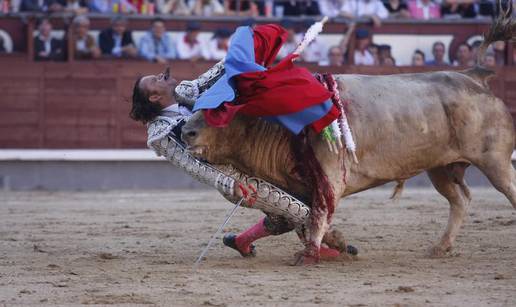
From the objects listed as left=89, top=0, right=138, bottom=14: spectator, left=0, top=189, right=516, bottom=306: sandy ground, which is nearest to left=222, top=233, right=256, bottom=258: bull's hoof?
left=0, top=189, right=516, bottom=306: sandy ground

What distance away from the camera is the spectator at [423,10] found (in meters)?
11.6

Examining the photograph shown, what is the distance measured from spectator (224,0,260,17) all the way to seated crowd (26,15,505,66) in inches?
12.4

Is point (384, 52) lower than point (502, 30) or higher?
lower

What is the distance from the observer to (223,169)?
5543mm

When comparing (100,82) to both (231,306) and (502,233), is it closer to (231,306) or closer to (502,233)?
(502,233)

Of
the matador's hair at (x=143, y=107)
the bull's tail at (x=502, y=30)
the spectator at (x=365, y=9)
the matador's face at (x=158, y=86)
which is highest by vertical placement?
the bull's tail at (x=502, y=30)

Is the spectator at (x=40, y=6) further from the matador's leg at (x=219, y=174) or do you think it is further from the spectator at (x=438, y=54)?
the matador's leg at (x=219, y=174)

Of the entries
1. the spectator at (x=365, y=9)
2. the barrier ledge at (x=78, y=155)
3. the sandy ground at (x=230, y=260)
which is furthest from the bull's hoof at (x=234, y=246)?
the spectator at (x=365, y=9)

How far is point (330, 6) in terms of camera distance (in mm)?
11500

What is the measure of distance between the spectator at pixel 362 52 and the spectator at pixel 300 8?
52 cm

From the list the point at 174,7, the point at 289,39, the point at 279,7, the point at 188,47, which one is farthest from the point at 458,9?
the point at 174,7

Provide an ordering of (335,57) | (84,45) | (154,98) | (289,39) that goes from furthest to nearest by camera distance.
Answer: (335,57)
(84,45)
(289,39)
(154,98)

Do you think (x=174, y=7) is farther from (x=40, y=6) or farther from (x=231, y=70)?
(x=231, y=70)

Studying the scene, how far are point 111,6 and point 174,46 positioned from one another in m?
0.76
